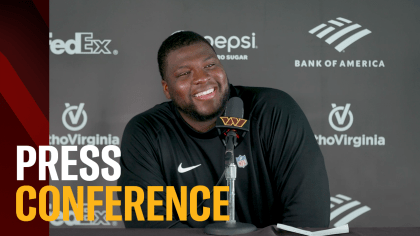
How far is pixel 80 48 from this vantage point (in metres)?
2.76

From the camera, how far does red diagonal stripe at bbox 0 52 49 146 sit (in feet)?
8.97

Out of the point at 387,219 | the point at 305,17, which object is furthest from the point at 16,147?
the point at 387,219

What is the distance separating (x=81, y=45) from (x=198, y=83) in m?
1.47

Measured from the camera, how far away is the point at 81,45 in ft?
9.04

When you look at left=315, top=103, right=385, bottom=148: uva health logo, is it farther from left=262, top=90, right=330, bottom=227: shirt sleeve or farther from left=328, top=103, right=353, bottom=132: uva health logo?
left=262, top=90, right=330, bottom=227: shirt sleeve

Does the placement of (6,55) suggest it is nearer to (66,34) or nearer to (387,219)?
(66,34)

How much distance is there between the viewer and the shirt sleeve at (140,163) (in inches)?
65.4

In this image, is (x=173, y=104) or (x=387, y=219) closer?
(x=173, y=104)

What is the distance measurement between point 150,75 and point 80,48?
0.62m

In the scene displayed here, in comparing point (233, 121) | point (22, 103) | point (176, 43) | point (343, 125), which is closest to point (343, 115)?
point (343, 125)

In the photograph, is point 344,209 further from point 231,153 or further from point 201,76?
point 231,153

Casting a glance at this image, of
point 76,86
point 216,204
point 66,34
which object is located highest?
point 66,34

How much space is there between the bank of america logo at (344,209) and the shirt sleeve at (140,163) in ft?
5.03

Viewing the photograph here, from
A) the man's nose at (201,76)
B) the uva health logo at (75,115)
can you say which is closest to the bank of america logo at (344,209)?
the man's nose at (201,76)
